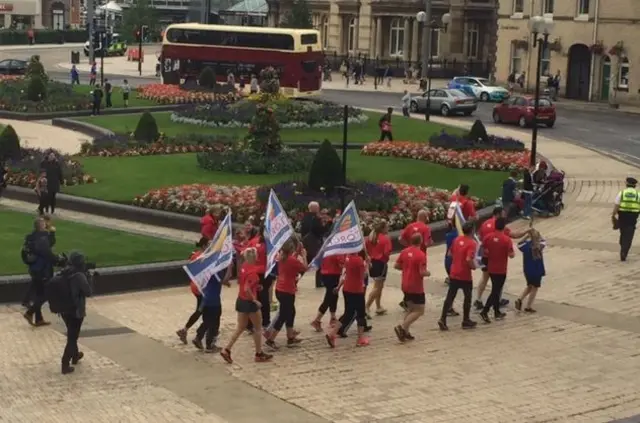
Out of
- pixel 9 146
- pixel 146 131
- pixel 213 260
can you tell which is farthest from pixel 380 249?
pixel 146 131

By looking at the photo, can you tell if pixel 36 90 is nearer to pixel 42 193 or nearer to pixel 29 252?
pixel 42 193

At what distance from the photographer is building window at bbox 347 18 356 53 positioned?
84.2m

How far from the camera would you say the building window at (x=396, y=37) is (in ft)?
264

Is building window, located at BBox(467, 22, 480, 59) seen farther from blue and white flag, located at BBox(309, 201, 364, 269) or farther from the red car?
Result: blue and white flag, located at BBox(309, 201, 364, 269)

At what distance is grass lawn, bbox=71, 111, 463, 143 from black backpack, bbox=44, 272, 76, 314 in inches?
973

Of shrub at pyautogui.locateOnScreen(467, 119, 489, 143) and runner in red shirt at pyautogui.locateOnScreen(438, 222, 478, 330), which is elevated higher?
shrub at pyautogui.locateOnScreen(467, 119, 489, 143)

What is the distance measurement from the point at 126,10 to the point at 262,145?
82.8 metres

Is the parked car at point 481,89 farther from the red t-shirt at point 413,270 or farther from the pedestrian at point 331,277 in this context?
the red t-shirt at point 413,270

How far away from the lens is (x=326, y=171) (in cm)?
2455

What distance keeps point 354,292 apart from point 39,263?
4.43 m

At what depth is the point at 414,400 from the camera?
42.4 feet

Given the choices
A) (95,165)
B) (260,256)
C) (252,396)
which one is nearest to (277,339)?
(260,256)

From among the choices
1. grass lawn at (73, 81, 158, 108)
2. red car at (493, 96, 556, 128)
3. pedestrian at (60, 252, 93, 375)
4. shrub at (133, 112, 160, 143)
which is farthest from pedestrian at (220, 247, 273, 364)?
grass lawn at (73, 81, 158, 108)

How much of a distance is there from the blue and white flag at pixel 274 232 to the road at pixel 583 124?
2447cm
